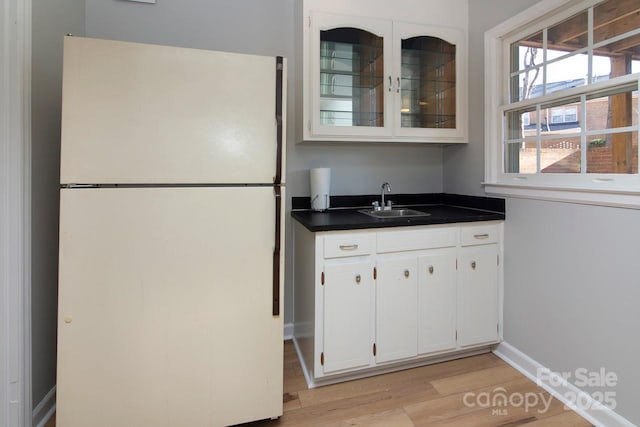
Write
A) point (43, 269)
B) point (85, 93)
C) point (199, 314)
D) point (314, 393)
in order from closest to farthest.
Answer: point (85, 93)
point (199, 314)
point (43, 269)
point (314, 393)

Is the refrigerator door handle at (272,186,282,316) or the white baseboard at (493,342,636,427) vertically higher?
the refrigerator door handle at (272,186,282,316)

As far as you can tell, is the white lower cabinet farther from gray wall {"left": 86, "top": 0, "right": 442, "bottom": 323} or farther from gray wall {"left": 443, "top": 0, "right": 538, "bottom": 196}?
gray wall {"left": 86, "top": 0, "right": 442, "bottom": 323}

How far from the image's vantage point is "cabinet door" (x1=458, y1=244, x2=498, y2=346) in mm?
2059

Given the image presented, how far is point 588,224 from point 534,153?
21.5 inches

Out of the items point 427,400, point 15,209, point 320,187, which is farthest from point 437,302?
point 15,209

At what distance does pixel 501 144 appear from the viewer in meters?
2.21

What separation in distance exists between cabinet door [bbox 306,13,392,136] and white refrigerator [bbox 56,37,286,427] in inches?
27.2

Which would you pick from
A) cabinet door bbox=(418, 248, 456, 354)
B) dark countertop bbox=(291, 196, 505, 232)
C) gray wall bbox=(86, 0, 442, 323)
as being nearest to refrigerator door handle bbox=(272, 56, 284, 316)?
dark countertop bbox=(291, 196, 505, 232)

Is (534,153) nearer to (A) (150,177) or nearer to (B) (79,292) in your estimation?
(A) (150,177)

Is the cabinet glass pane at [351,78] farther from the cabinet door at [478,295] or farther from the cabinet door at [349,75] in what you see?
the cabinet door at [478,295]

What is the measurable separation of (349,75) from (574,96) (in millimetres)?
1256

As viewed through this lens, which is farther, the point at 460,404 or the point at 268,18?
the point at 268,18

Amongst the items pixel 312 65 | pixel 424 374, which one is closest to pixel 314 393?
pixel 424 374

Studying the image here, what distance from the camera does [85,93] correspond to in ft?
4.22
